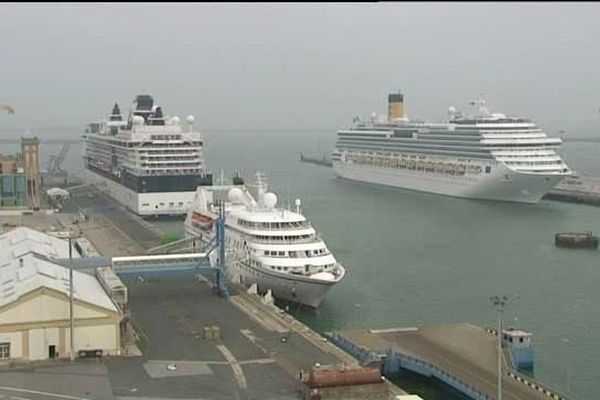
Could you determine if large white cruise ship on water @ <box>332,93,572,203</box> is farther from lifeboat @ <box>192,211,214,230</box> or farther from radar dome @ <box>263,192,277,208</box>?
radar dome @ <box>263,192,277,208</box>

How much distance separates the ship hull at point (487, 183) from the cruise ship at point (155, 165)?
1301 centimetres

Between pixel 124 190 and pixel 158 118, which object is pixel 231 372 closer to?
pixel 124 190

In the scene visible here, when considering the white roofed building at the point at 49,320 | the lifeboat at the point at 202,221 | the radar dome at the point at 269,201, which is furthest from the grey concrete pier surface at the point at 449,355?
the lifeboat at the point at 202,221

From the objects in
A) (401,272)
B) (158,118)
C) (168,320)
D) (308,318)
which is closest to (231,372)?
(168,320)

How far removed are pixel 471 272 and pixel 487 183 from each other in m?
18.2

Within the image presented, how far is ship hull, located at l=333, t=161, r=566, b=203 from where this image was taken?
38.1m

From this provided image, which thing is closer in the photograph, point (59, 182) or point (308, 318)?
point (308, 318)

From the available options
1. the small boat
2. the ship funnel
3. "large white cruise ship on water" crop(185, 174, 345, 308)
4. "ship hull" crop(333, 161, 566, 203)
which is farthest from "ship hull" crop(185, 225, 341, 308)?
the ship funnel

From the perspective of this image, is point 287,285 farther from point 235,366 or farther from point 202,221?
point 202,221

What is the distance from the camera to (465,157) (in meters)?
42.3

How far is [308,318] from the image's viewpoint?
17.3 metres

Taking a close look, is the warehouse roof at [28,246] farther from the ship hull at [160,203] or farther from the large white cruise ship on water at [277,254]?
the ship hull at [160,203]

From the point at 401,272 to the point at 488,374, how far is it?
371 inches

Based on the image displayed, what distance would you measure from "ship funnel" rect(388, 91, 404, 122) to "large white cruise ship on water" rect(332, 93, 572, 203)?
62 cm
